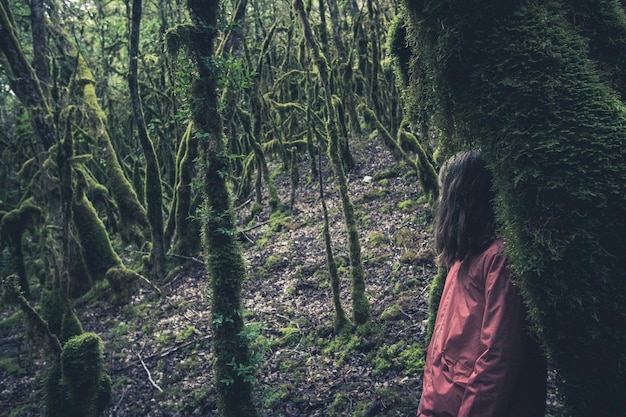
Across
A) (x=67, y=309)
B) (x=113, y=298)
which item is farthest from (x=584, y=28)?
(x=113, y=298)

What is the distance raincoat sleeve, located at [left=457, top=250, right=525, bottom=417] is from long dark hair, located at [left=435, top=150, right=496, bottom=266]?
0.34 metres

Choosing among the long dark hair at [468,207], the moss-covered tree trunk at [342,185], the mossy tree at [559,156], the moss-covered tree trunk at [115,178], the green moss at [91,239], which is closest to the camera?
the mossy tree at [559,156]

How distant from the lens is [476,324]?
2.27 m

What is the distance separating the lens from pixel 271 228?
11977 millimetres

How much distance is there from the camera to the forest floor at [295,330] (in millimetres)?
5789

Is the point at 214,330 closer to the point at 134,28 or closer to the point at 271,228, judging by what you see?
the point at 134,28

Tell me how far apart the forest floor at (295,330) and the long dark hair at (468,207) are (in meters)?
2.57

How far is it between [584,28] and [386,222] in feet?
26.1

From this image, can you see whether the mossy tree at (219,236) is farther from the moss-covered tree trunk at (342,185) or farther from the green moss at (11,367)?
the green moss at (11,367)

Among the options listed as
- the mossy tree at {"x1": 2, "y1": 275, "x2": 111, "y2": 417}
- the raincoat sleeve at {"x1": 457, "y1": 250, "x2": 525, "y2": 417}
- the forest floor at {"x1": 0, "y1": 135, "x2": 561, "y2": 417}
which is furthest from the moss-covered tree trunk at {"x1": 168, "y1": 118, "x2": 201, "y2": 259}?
the raincoat sleeve at {"x1": 457, "y1": 250, "x2": 525, "y2": 417}

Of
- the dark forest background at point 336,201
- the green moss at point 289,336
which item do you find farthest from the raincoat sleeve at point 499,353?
the green moss at point 289,336

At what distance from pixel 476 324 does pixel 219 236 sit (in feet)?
9.60

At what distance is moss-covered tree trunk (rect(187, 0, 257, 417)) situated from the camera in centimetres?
430

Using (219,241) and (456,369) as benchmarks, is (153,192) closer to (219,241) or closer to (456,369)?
(219,241)
